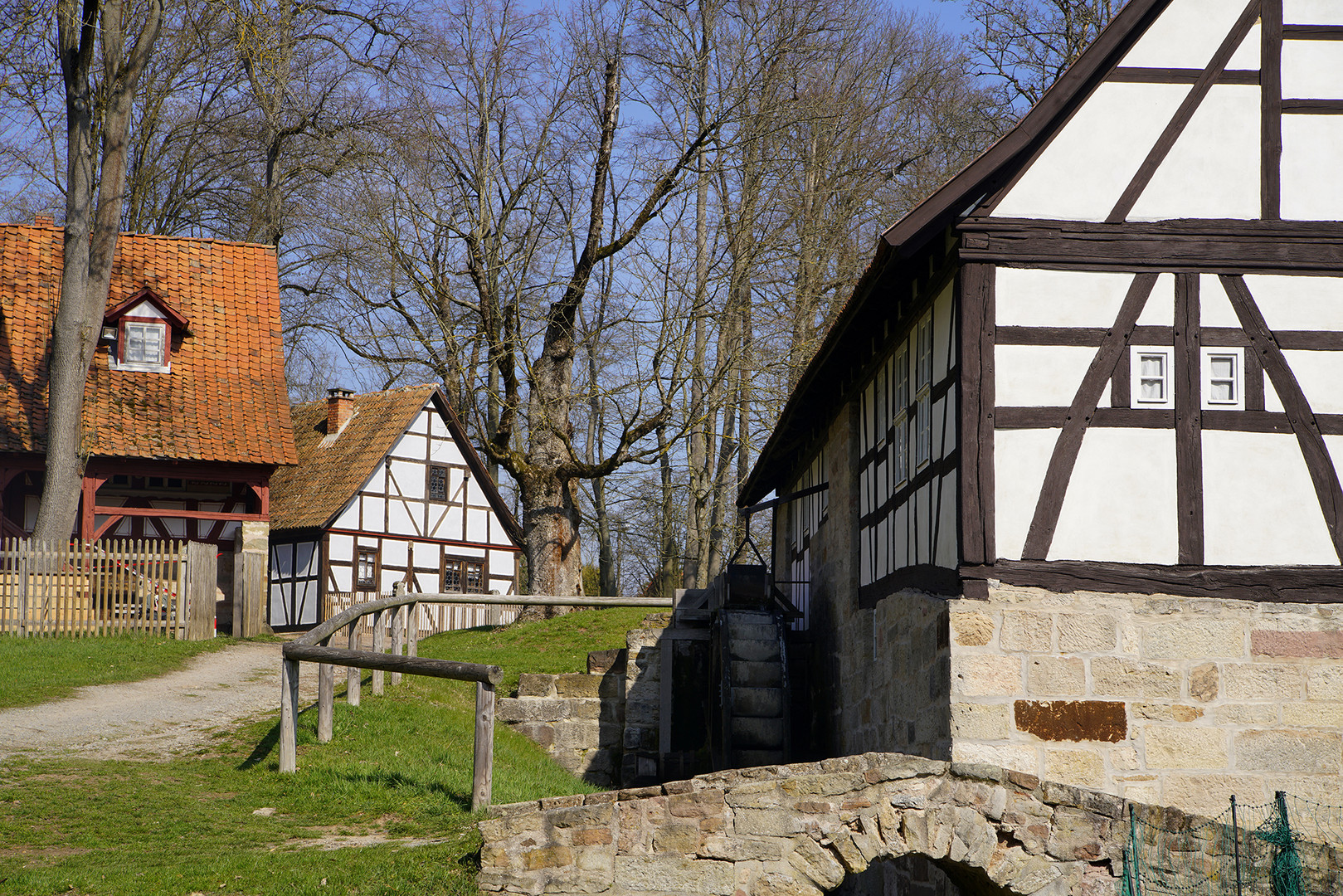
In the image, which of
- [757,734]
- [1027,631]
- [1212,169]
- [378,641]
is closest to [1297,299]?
[1212,169]

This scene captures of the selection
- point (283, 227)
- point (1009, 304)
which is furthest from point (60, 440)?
point (1009, 304)

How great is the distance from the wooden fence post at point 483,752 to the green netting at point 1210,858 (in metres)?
4.16

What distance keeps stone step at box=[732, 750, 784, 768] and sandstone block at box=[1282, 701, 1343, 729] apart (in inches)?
239

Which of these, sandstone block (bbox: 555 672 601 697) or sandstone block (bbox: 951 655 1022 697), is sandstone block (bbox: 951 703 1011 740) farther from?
sandstone block (bbox: 555 672 601 697)

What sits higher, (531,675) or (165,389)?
(165,389)

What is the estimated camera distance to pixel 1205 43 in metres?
9.00

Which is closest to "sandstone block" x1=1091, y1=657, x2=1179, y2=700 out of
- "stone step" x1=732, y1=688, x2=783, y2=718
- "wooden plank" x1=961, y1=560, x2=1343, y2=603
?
"wooden plank" x1=961, y1=560, x2=1343, y2=603

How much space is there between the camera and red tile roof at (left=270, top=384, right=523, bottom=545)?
96.4 feet

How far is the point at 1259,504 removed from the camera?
28.2 ft

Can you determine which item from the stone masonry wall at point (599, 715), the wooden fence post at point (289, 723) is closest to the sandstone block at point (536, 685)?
the stone masonry wall at point (599, 715)

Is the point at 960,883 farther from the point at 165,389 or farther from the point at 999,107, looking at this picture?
the point at 165,389

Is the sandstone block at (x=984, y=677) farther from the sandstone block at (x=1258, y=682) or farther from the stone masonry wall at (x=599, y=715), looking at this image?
the stone masonry wall at (x=599, y=715)

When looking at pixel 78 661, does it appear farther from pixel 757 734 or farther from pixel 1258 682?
pixel 1258 682

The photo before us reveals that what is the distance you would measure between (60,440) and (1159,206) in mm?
Answer: 16946
